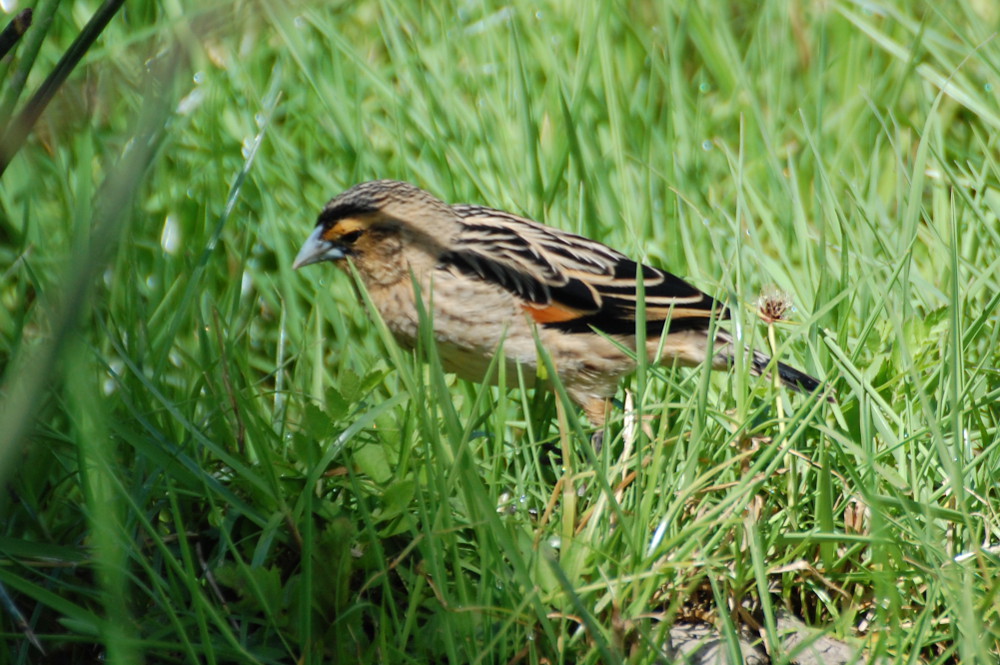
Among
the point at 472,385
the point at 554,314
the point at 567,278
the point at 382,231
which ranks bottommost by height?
the point at 472,385

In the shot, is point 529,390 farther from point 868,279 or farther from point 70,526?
point 70,526

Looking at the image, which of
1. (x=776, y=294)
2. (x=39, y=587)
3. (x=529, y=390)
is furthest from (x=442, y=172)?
(x=39, y=587)

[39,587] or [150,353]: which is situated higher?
[150,353]

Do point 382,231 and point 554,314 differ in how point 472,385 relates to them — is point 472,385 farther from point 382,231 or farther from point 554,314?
point 382,231

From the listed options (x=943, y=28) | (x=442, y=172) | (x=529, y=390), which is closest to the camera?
(x=529, y=390)

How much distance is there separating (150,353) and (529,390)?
1.41 meters

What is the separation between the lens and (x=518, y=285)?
13.6 feet

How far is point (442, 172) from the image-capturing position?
4.83 m

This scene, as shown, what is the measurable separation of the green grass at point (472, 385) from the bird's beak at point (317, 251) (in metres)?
0.17

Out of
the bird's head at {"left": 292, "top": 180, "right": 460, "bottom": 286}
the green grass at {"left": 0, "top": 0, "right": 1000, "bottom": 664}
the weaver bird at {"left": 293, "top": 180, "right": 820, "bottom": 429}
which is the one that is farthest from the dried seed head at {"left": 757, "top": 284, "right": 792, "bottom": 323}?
the bird's head at {"left": 292, "top": 180, "right": 460, "bottom": 286}

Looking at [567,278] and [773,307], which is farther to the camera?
[567,278]

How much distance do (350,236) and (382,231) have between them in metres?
0.12

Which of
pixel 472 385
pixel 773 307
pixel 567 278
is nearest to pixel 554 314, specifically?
pixel 567 278

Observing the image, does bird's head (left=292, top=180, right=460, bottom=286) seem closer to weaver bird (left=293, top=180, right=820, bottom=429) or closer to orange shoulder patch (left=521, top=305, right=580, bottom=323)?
weaver bird (left=293, top=180, right=820, bottom=429)
